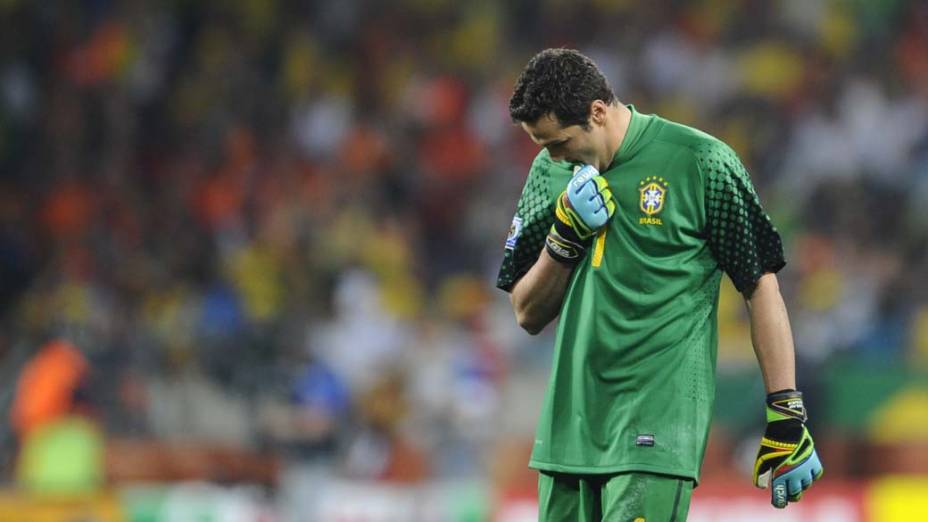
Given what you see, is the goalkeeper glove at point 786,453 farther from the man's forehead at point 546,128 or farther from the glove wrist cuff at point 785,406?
the man's forehead at point 546,128

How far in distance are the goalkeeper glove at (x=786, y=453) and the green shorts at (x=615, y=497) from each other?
0.22 meters

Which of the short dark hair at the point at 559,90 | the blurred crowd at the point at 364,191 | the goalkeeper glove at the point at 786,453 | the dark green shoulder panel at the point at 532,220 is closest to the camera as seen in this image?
the short dark hair at the point at 559,90

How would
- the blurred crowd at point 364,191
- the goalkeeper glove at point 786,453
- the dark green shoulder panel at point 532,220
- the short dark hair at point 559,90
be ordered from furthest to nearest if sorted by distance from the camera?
the blurred crowd at point 364,191, the dark green shoulder panel at point 532,220, the goalkeeper glove at point 786,453, the short dark hair at point 559,90

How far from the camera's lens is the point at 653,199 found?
3998mm

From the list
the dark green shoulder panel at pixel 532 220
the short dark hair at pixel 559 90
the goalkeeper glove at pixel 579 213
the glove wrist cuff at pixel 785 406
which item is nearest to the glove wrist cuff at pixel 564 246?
the goalkeeper glove at pixel 579 213

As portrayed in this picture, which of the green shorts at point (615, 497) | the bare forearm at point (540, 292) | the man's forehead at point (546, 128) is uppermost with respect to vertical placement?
the man's forehead at point (546, 128)

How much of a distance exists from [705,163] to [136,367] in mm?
6787

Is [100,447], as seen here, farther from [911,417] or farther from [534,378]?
[911,417]

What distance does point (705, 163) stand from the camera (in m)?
4.00

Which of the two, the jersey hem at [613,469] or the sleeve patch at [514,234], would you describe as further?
the sleeve patch at [514,234]

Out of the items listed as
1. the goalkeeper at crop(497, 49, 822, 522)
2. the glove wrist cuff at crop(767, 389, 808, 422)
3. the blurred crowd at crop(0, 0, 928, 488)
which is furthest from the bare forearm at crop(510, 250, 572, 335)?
the blurred crowd at crop(0, 0, 928, 488)

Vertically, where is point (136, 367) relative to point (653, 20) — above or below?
below

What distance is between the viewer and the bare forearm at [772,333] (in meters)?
4.04

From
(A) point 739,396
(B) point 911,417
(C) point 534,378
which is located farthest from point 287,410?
(B) point 911,417
